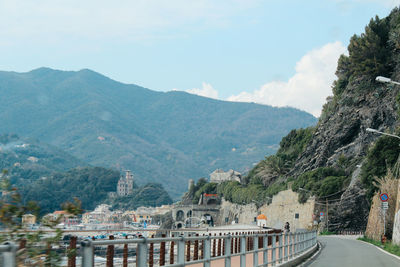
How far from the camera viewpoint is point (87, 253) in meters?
7.44

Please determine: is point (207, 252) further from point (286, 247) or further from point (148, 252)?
point (286, 247)

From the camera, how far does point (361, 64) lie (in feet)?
290

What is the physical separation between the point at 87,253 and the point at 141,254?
1652mm

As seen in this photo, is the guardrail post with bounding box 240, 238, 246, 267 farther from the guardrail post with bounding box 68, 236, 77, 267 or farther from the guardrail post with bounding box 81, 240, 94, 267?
the guardrail post with bounding box 81, 240, 94, 267

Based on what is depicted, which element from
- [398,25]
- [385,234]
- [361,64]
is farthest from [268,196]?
[385,234]

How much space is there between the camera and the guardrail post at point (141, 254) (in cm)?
892

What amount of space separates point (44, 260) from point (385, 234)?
4012cm

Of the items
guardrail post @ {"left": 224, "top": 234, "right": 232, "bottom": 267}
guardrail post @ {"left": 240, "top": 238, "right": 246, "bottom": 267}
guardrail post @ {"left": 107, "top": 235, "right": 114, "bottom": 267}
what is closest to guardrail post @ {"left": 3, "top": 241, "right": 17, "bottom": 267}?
guardrail post @ {"left": 107, "top": 235, "right": 114, "bottom": 267}

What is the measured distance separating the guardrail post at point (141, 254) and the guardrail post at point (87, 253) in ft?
4.86

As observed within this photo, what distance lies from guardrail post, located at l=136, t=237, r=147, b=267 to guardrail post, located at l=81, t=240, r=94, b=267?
4.86 ft

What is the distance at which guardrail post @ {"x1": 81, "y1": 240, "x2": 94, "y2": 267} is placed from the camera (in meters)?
7.39

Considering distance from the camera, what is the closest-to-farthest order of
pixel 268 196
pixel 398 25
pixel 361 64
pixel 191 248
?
pixel 191 248 → pixel 398 25 → pixel 361 64 → pixel 268 196

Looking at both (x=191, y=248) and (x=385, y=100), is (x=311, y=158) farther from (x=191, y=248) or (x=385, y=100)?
(x=191, y=248)

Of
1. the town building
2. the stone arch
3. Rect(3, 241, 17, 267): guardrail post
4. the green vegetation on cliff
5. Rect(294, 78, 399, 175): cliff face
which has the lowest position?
the stone arch
